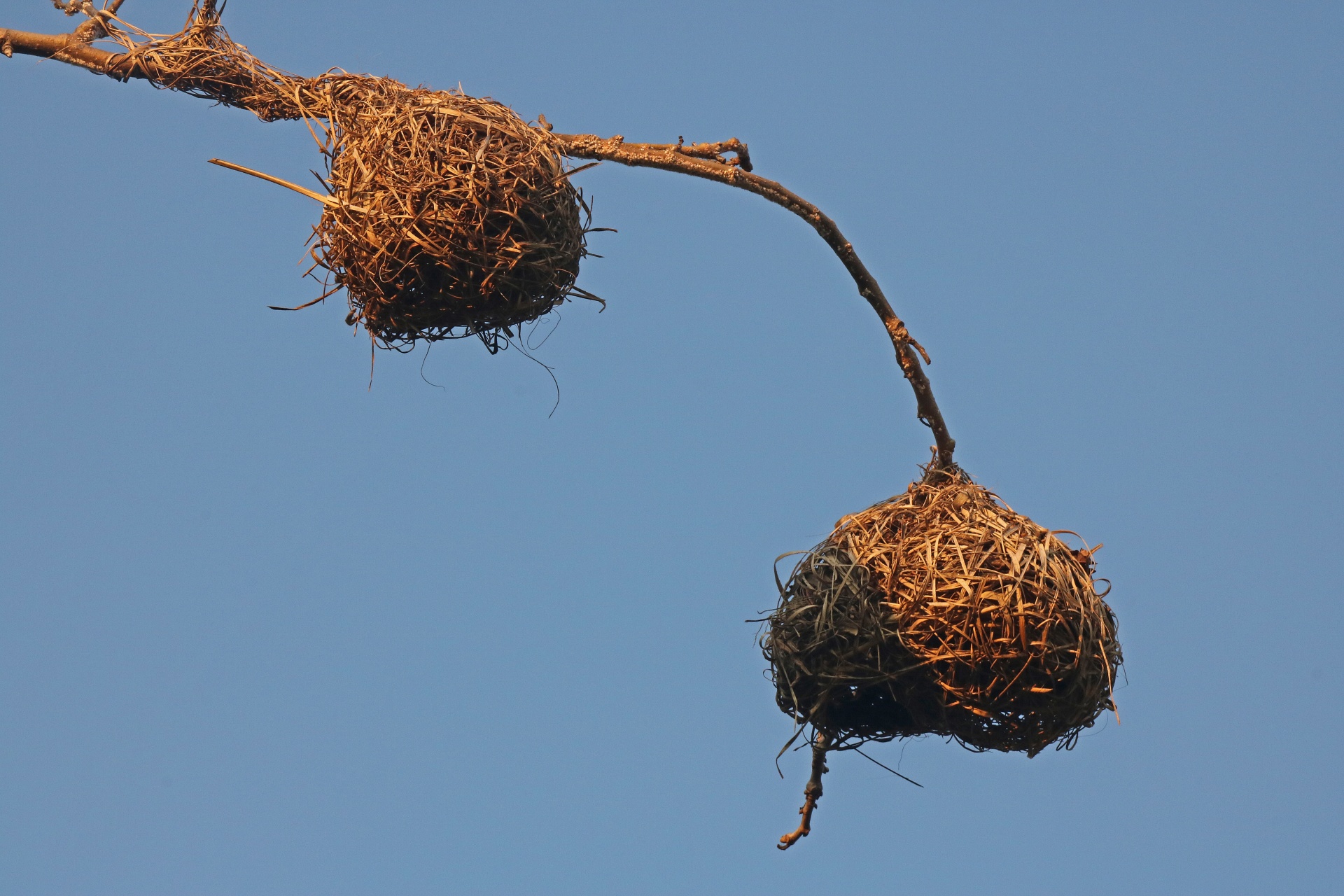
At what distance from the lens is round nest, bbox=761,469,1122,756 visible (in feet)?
13.4

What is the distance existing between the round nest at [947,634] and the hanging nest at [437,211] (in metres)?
0.79

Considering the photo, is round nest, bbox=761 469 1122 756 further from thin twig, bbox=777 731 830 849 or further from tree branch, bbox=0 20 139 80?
tree branch, bbox=0 20 139 80

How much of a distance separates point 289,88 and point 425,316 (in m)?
0.59

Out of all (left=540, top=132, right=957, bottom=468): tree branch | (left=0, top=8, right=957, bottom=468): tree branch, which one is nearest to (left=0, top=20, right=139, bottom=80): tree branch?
(left=0, top=8, right=957, bottom=468): tree branch

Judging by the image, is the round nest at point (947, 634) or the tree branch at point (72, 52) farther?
the tree branch at point (72, 52)

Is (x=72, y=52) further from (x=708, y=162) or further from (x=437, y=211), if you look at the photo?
(x=708, y=162)

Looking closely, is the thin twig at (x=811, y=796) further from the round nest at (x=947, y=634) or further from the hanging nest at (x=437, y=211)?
the hanging nest at (x=437, y=211)

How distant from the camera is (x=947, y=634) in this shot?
4.09 m

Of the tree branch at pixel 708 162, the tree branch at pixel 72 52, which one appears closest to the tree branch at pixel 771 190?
the tree branch at pixel 708 162

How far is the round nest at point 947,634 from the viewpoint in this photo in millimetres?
4090

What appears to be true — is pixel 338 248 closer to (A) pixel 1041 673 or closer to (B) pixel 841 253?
(B) pixel 841 253

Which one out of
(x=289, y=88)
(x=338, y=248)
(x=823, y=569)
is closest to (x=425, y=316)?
(x=338, y=248)

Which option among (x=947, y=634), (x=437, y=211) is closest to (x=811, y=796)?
(x=947, y=634)

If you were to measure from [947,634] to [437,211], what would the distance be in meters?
1.25
